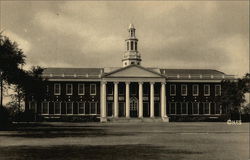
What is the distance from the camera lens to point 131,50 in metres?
98.4

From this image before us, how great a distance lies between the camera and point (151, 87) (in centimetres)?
8819

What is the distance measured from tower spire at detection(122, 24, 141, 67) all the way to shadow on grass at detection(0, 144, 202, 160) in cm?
7438

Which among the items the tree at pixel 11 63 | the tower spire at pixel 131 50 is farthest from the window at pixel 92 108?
the tree at pixel 11 63

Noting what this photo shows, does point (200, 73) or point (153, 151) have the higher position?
point (200, 73)

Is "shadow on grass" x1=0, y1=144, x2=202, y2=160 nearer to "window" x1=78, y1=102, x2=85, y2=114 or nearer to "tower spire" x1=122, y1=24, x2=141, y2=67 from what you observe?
"window" x1=78, y1=102, x2=85, y2=114

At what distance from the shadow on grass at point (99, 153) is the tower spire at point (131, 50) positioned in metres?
74.4

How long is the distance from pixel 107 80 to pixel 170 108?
13.5m

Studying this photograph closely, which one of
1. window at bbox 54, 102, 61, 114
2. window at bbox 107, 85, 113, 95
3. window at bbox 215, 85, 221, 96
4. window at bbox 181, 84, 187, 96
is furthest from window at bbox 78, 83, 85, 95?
window at bbox 215, 85, 221, 96

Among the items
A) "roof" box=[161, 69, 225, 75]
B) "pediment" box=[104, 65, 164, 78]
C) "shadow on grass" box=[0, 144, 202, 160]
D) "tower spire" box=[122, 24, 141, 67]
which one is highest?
"tower spire" box=[122, 24, 141, 67]

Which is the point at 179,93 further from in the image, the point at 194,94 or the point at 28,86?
the point at 28,86

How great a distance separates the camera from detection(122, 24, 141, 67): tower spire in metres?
96.1

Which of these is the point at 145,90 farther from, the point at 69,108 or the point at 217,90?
the point at 69,108

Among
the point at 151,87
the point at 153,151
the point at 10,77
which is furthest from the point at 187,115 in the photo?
the point at 153,151

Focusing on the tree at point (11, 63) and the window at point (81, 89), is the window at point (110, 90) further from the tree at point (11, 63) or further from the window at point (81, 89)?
the tree at point (11, 63)
